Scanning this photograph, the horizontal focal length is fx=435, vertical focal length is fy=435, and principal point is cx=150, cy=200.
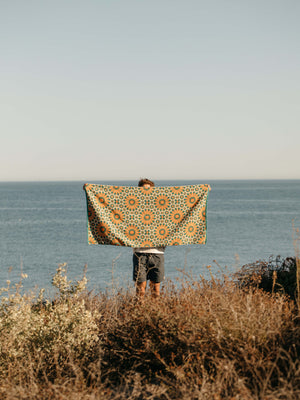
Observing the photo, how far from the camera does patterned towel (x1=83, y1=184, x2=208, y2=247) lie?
7.26m

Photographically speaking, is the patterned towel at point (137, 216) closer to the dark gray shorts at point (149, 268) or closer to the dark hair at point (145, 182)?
the dark hair at point (145, 182)

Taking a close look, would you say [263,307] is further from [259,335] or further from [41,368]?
[41,368]

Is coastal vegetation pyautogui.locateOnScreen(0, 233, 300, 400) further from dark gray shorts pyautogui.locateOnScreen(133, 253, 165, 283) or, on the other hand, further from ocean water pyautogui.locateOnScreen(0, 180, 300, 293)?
ocean water pyautogui.locateOnScreen(0, 180, 300, 293)

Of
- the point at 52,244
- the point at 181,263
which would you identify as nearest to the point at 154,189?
the point at 181,263

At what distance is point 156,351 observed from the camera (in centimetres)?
438

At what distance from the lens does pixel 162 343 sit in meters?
4.57

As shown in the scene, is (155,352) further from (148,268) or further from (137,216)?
(137,216)

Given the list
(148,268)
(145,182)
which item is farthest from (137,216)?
(148,268)

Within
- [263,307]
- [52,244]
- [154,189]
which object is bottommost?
[52,244]

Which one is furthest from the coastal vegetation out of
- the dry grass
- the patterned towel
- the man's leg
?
the patterned towel

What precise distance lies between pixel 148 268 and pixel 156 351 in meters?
2.60

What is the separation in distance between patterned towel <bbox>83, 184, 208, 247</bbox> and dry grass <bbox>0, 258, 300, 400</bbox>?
5.47ft

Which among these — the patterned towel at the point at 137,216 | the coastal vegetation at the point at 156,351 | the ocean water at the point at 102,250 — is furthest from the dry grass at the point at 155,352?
the ocean water at the point at 102,250

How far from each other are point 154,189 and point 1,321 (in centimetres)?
325
